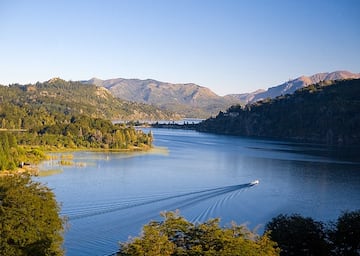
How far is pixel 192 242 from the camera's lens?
16.7 meters

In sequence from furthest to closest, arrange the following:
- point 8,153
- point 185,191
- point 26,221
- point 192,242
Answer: point 8,153 < point 185,191 < point 26,221 < point 192,242

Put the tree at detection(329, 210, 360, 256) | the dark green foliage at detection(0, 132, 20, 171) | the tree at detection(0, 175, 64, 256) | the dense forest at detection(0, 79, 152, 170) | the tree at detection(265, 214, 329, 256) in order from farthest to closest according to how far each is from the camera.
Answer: the dense forest at detection(0, 79, 152, 170) → the dark green foliage at detection(0, 132, 20, 171) → the tree at detection(329, 210, 360, 256) → the tree at detection(265, 214, 329, 256) → the tree at detection(0, 175, 64, 256)

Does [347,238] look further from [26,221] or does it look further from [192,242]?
[26,221]

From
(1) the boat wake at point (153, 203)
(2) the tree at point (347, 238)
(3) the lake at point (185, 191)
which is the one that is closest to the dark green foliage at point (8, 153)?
(3) the lake at point (185, 191)

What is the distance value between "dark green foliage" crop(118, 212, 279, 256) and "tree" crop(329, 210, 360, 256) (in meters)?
6.70

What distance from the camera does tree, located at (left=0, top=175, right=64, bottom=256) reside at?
19.1 m

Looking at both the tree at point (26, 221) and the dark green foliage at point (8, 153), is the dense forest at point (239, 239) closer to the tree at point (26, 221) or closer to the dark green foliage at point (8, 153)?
the tree at point (26, 221)

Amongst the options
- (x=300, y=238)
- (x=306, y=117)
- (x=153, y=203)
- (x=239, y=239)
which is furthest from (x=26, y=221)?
(x=306, y=117)

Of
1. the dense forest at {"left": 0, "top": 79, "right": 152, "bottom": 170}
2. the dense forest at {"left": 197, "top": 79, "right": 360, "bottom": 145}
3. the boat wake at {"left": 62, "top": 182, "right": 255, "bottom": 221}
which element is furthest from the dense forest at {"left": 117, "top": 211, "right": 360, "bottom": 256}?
the dense forest at {"left": 197, "top": 79, "right": 360, "bottom": 145}

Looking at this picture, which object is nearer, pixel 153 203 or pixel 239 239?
pixel 239 239

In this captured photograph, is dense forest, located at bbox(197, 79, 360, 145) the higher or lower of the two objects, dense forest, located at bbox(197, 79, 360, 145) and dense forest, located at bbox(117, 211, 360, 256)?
the higher

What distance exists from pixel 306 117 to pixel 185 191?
10327 cm

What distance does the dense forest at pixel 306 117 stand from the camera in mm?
124625

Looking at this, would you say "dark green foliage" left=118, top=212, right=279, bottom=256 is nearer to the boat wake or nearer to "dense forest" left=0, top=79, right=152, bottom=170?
the boat wake
